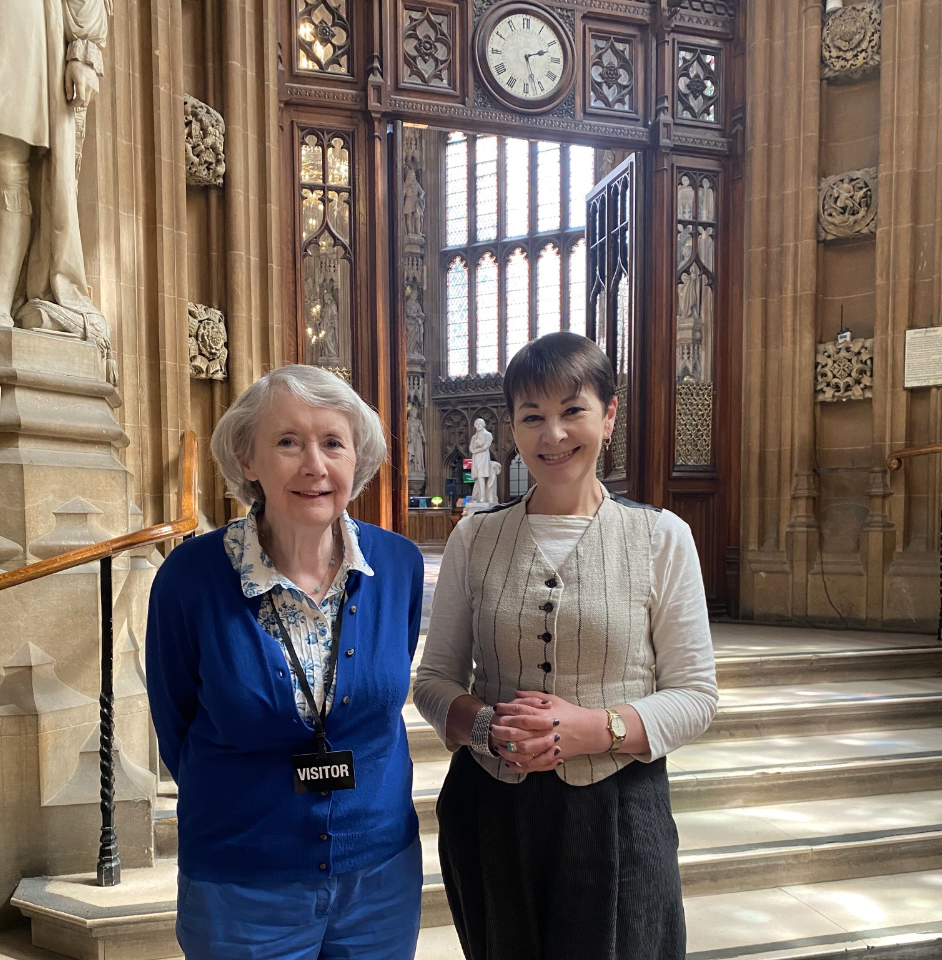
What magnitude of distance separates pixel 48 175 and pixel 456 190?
16.2m

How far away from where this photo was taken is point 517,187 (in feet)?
58.0

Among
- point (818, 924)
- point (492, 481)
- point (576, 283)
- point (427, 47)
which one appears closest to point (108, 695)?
point (818, 924)

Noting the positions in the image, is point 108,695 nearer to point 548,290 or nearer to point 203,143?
point 203,143

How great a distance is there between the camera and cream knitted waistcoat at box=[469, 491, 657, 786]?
4.36 feet

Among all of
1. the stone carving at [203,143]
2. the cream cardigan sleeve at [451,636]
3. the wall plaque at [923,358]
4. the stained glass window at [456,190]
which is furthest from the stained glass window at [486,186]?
the cream cardigan sleeve at [451,636]

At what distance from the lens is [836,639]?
515 cm

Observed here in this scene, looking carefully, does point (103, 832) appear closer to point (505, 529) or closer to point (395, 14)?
point (505, 529)

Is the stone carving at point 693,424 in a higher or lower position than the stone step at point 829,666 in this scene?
higher

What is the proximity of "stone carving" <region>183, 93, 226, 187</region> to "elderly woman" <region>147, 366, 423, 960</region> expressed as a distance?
4.13 meters

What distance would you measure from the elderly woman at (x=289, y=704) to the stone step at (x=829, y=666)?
301cm

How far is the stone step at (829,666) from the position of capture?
4.31m

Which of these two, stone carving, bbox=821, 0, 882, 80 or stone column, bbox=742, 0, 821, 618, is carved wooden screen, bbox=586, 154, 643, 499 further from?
stone carving, bbox=821, 0, 882, 80

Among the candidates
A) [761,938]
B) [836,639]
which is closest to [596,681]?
[761,938]

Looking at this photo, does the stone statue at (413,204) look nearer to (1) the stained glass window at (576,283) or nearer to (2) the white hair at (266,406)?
(1) the stained glass window at (576,283)
